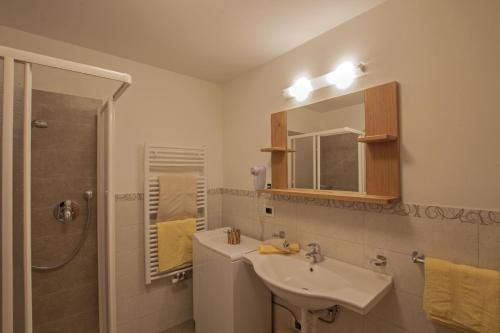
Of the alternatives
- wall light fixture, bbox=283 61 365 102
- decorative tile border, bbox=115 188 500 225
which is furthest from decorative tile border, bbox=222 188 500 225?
wall light fixture, bbox=283 61 365 102

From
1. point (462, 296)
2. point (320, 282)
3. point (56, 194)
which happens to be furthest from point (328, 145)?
point (56, 194)

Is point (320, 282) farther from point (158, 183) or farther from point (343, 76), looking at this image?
point (158, 183)

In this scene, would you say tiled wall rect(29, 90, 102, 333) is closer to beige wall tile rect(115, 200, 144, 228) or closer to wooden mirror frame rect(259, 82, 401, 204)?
beige wall tile rect(115, 200, 144, 228)

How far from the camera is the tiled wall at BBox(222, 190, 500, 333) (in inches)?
41.2

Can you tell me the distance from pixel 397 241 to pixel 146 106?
205 centimetres

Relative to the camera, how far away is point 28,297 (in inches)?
35.3

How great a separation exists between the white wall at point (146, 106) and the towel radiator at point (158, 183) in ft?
0.32

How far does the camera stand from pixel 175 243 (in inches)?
80.8

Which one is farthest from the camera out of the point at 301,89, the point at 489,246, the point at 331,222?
the point at 301,89

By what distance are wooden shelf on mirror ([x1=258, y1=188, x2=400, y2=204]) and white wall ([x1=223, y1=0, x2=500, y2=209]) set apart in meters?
0.15

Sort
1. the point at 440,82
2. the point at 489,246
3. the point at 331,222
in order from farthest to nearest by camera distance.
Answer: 1. the point at 331,222
2. the point at 440,82
3. the point at 489,246

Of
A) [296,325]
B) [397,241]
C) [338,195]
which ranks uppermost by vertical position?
[338,195]

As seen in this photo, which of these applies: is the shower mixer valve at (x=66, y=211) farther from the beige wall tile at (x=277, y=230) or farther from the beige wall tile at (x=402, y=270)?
the beige wall tile at (x=402, y=270)

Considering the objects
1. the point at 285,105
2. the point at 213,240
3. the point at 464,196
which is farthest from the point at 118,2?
the point at 464,196
